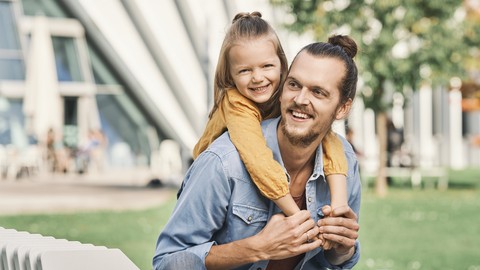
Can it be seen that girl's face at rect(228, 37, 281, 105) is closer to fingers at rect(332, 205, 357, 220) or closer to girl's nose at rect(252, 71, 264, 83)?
girl's nose at rect(252, 71, 264, 83)

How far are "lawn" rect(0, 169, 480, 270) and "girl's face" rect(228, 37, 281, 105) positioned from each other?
18.1ft

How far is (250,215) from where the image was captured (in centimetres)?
344

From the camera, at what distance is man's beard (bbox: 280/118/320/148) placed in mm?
3428

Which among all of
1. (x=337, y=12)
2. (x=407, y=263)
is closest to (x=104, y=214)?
(x=407, y=263)

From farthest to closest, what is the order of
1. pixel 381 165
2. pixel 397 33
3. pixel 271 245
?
pixel 397 33 < pixel 381 165 < pixel 271 245

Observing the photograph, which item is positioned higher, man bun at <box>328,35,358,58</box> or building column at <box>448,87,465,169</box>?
man bun at <box>328,35,358,58</box>

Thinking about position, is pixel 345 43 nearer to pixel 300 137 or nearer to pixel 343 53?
pixel 343 53

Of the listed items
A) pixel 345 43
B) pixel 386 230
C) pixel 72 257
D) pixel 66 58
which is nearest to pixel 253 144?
pixel 345 43

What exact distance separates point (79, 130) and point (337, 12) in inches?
535

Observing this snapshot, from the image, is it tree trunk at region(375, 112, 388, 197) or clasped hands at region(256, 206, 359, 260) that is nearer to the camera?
clasped hands at region(256, 206, 359, 260)

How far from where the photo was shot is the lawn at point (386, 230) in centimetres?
1073

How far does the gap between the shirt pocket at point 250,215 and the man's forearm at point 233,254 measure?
3.2 inches

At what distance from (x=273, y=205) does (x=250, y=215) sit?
0.34 feet

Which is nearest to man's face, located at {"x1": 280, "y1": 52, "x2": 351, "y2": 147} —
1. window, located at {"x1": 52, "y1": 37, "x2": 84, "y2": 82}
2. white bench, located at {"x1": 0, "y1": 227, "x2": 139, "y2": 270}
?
white bench, located at {"x1": 0, "y1": 227, "x2": 139, "y2": 270}
